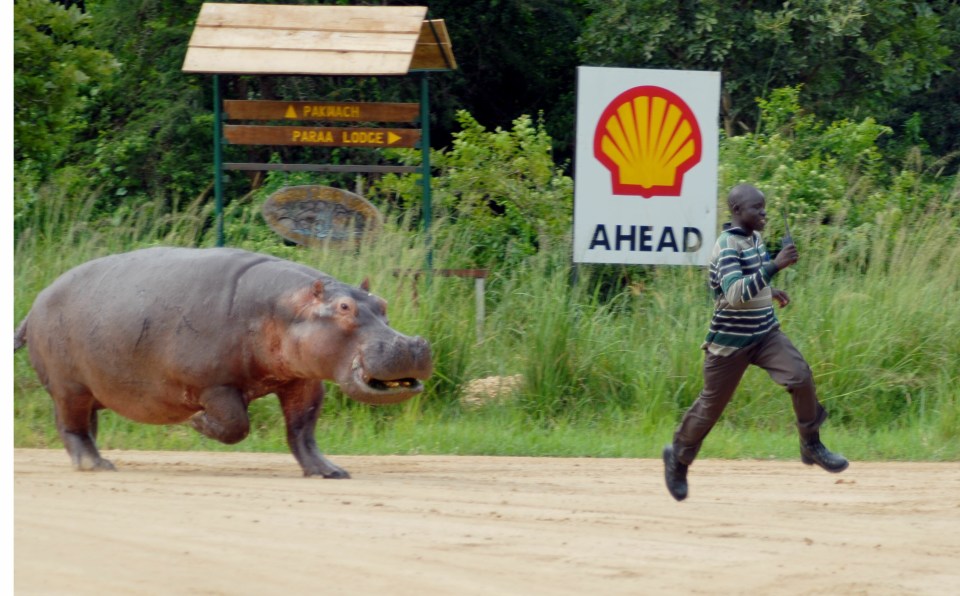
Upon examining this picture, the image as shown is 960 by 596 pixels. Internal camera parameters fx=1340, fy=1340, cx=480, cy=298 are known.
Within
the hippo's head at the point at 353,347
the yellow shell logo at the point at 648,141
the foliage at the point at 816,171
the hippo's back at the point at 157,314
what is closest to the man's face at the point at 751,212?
the hippo's head at the point at 353,347

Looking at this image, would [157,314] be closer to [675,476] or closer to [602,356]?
[675,476]

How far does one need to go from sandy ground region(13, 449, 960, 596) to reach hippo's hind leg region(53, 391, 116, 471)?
0.16 meters

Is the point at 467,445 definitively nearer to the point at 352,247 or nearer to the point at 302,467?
the point at 302,467

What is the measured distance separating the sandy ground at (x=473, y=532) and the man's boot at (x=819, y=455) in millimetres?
260

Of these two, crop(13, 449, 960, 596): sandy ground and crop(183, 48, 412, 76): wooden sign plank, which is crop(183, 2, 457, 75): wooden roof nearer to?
crop(183, 48, 412, 76): wooden sign plank

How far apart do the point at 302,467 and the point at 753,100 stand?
11700 mm

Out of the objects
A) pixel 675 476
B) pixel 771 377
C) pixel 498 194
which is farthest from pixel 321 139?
pixel 771 377

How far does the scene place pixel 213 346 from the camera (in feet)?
24.8

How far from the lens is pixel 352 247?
12.0 meters

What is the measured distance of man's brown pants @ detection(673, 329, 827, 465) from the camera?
260 inches

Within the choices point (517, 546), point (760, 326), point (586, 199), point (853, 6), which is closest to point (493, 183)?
point (586, 199)

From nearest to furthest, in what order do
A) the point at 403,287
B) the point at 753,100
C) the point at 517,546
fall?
the point at 517,546, the point at 403,287, the point at 753,100

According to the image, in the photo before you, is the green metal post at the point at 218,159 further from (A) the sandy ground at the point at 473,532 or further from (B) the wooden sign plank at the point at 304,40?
(A) the sandy ground at the point at 473,532

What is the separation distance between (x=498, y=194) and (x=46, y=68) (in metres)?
4.65
